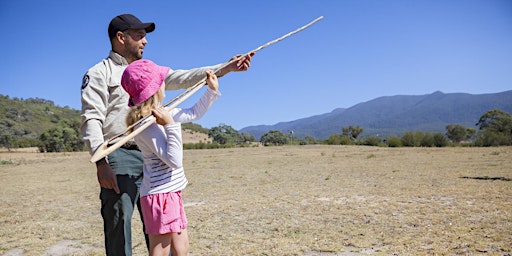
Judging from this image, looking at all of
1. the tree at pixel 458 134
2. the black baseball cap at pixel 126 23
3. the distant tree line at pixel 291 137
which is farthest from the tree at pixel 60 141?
the tree at pixel 458 134

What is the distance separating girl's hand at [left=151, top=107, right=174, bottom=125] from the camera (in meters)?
2.17

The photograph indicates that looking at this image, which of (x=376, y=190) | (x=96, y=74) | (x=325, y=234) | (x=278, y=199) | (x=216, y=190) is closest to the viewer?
(x=96, y=74)

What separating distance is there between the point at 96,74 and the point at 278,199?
17.9ft

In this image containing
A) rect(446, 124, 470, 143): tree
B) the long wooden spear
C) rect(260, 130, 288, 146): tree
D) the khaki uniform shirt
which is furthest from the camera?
rect(446, 124, 470, 143): tree

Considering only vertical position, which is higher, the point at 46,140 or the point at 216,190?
the point at 46,140

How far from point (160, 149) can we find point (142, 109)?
25 cm

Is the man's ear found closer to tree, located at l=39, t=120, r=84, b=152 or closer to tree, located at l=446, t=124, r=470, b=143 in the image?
tree, located at l=39, t=120, r=84, b=152

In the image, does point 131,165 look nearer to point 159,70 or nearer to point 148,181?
point 148,181

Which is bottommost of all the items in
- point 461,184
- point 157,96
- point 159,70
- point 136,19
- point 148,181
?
point 461,184

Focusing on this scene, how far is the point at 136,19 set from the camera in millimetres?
2703

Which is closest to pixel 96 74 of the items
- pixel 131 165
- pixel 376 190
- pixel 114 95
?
pixel 114 95

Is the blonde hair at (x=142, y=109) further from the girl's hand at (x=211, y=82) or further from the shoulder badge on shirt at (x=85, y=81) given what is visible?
the shoulder badge on shirt at (x=85, y=81)

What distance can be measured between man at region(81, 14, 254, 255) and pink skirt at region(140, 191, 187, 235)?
33 cm

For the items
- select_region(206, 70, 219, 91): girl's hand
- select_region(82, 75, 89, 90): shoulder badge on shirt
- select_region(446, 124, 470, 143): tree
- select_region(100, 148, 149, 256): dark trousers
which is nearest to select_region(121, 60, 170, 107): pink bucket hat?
select_region(206, 70, 219, 91): girl's hand
